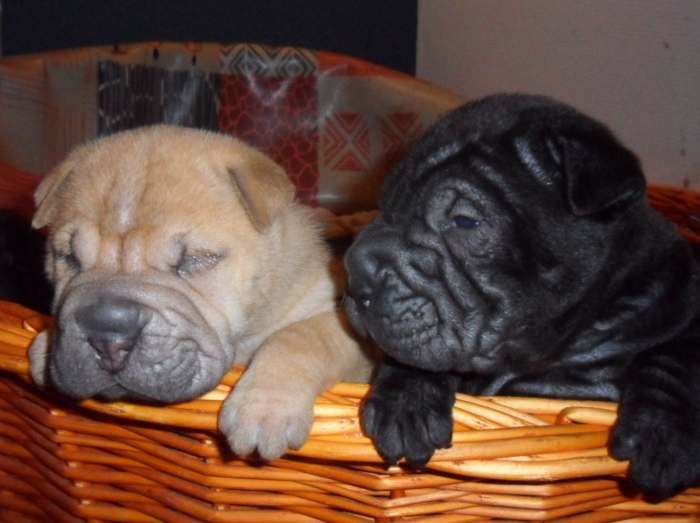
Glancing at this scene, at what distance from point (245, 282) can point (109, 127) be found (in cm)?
277

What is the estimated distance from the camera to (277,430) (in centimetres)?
173

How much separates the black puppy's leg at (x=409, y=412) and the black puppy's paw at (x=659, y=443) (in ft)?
1.13

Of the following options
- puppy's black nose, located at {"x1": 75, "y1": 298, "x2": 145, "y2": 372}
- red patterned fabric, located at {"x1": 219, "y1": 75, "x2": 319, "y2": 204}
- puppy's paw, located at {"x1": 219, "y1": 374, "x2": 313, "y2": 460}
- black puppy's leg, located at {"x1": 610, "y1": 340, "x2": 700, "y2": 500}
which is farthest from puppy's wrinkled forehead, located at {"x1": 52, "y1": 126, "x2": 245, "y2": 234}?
red patterned fabric, located at {"x1": 219, "y1": 75, "x2": 319, "y2": 204}

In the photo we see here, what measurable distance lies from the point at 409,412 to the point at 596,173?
62 centimetres

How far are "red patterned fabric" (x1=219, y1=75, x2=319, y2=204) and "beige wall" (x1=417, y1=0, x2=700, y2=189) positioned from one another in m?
1.05

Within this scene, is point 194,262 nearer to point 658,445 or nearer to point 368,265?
point 368,265

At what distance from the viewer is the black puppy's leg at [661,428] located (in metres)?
1.71

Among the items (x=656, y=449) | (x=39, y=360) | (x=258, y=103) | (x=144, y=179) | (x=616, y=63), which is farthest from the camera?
(x=258, y=103)

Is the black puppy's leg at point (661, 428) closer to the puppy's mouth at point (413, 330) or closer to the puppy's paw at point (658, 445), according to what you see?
the puppy's paw at point (658, 445)

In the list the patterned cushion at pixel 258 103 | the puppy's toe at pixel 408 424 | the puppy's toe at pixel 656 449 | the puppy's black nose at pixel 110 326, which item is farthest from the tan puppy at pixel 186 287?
the patterned cushion at pixel 258 103

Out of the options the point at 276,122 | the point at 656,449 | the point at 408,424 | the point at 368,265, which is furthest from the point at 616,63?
the point at 408,424

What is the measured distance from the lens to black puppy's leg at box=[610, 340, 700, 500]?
5.62 ft

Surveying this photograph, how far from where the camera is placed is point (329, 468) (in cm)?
178

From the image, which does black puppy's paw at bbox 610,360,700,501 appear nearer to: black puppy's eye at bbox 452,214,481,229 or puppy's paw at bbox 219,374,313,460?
black puppy's eye at bbox 452,214,481,229
